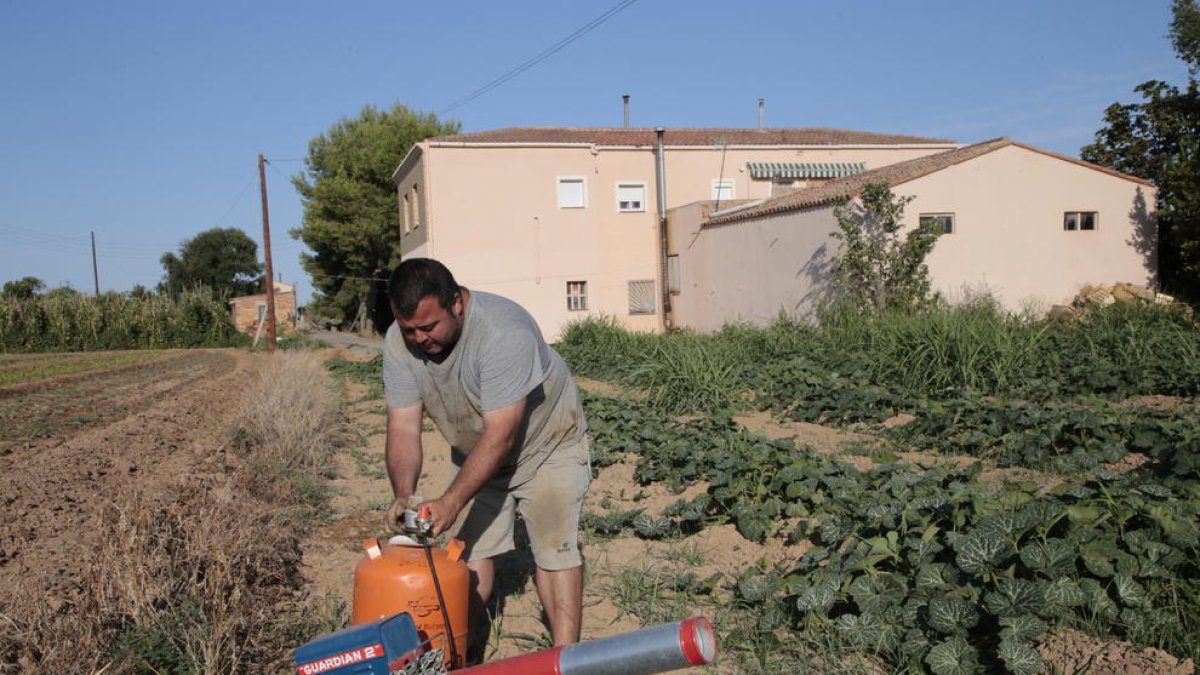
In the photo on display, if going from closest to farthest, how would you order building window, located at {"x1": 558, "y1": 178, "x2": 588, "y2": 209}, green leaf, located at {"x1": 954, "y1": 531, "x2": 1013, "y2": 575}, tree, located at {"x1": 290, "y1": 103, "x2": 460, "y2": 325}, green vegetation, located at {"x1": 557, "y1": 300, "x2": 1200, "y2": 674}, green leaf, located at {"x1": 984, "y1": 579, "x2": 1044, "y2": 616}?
green leaf, located at {"x1": 984, "y1": 579, "x2": 1044, "y2": 616}, green vegetation, located at {"x1": 557, "y1": 300, "x2": 1200, "y2": 674}, green leaf, located at {"x1": 954, "y1": 531, "x2": 1013, "y2": 575}, building window, located at {"x1": 558, "y1": 178, "x2": 588, "y2": 209}, tree, located at {"x1": 290, "y1": 103, "x2": 460, "y2": 325}

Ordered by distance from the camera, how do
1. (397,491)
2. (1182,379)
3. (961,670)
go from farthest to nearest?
(1182,379)
(397,491)
(961,670)

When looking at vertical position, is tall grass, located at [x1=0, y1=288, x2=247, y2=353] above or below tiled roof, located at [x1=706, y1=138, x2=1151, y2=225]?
below

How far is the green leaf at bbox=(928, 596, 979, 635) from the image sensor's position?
3.20 metres

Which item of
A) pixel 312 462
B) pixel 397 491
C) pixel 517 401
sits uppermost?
pixel 517 401

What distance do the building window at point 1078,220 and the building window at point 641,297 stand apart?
1210 centimetres

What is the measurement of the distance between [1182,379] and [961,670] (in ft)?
23.5

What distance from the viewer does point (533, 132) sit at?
28.0 m

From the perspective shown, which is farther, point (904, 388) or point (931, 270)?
point (931, 270)

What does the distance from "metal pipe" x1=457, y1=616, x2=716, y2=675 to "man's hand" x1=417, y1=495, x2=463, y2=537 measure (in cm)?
106

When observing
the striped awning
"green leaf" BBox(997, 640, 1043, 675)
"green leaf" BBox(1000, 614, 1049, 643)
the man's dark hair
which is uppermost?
the striped awning

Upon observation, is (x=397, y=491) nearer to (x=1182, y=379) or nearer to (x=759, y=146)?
(x=1182, y=379)

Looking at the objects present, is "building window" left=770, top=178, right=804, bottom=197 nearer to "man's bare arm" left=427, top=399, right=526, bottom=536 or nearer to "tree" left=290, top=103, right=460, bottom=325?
"tree" left=290, top=103, right=460, bottom=325

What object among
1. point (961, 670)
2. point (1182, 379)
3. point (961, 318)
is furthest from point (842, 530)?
point (961, 318)

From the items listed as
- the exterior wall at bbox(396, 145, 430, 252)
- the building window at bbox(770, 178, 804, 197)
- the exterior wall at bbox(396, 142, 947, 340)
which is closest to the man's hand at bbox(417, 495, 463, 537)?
the exterior wall at bbox(396, 142, 947, 340)
